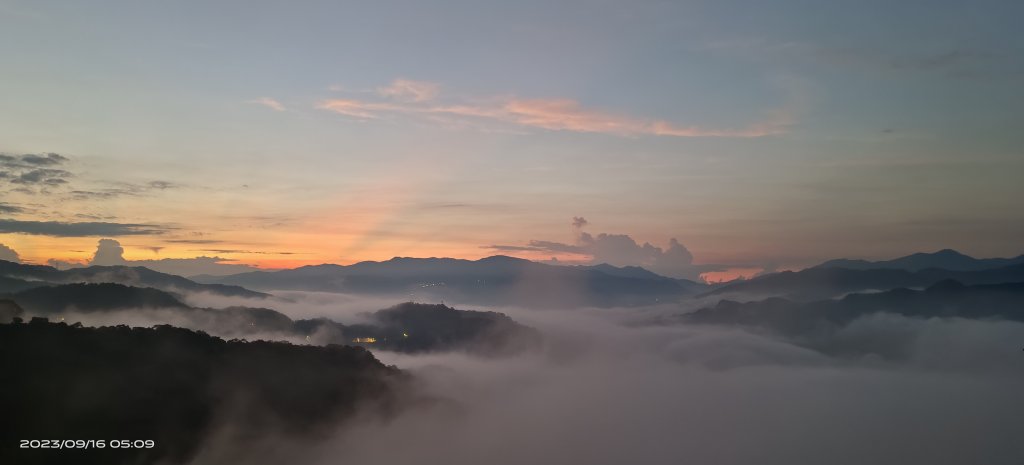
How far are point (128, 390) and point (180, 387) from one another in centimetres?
1796

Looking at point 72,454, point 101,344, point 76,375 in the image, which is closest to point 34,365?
point 76,375

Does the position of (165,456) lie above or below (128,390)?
below

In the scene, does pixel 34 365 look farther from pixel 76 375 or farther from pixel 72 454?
pixel 72 454

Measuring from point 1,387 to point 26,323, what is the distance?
127ft

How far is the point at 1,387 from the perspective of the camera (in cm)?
15112

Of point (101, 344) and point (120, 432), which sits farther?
point (101, 344)

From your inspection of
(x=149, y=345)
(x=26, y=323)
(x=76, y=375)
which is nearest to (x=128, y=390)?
(x=76, y=375)

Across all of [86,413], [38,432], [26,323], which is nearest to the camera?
[38,432]

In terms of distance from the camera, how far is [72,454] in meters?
145

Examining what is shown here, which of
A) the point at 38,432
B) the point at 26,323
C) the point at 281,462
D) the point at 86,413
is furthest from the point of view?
the point at 281,462

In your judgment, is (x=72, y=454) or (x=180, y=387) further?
(x=180, y=387)

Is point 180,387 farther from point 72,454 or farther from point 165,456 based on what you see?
point 72,454

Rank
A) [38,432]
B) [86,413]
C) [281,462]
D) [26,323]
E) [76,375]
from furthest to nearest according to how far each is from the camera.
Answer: [281,462]
[26,323]
[76,375]
[86,413]
[38,432]

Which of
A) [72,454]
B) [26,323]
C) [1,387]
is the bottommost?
[72,454]
